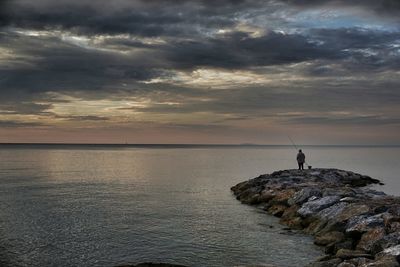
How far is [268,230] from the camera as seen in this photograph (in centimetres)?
2917

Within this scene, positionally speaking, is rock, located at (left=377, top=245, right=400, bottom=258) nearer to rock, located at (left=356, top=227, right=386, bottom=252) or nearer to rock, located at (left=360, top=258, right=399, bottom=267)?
rock, located at (left=360, top=258, right=399, bottom=267)

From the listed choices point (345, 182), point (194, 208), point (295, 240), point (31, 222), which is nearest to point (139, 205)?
point (194, 208)

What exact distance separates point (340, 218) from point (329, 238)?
2.22m

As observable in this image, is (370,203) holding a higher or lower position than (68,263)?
higher

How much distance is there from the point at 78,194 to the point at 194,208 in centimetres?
1700

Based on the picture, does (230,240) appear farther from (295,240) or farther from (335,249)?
(335,249)

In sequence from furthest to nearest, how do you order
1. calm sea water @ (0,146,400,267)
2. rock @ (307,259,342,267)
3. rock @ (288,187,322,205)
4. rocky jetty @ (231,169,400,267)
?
rock @ (288,187,322,205) < calm sea water @ (0,146,400,267) < rocky jetty @ (231,169,400,267) < rock @ (307,259,342,267)

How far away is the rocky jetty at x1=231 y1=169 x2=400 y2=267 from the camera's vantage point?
747 inches

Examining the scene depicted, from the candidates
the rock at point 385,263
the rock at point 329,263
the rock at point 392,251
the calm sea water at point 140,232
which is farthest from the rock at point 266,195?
the rock at point 385,263

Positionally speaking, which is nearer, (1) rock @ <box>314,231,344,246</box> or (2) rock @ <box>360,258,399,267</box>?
(2) rock @ <box>360,258,399,267</box>

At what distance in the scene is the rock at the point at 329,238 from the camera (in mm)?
24245

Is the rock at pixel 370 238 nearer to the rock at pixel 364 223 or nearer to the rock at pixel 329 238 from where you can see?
the rock at pixel 364 223

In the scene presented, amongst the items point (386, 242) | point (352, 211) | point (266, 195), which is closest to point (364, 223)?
point (352, 211)

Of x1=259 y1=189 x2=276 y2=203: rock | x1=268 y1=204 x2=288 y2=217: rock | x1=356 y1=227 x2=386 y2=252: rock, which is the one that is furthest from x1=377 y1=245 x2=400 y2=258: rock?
x1=259 y1=189 x2=276 y2=203: rock
